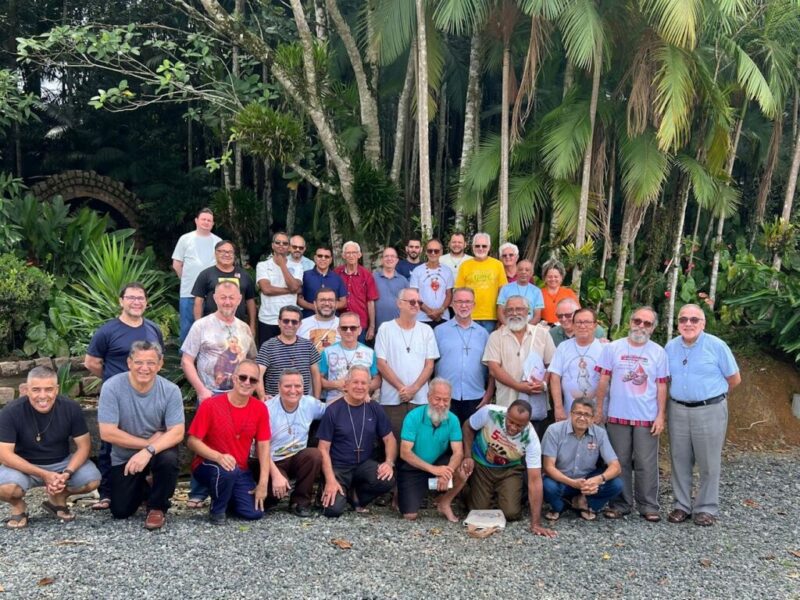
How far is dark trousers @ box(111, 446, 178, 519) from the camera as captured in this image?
4.98 m

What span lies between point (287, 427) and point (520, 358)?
6.28ft

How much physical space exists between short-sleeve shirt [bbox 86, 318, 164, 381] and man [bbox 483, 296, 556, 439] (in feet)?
8.81

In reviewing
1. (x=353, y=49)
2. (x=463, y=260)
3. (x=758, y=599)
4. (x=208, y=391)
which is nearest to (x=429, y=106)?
(x=353, y=49)

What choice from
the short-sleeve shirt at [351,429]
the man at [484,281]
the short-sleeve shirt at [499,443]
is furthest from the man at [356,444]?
the man at [484,281]

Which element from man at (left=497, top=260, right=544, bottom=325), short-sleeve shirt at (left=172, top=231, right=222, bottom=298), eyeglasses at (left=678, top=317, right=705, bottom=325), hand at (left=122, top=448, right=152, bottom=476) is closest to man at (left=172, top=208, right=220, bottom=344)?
short-sleeve shirt at (left=172, top=231, right=222, bottom=298)

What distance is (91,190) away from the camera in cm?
1491

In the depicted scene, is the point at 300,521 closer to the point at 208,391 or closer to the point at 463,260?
the point at 208,391

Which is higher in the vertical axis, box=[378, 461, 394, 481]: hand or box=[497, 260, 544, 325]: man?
box=[497, 260, 544, 325]: man

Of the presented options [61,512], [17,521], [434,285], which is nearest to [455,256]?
[434,285]

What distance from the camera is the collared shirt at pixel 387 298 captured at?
7035 mm

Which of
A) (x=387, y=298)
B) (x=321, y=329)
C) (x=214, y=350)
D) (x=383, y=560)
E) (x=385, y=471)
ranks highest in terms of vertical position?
(x=387, y=298)

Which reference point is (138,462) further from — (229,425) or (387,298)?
(387,298)

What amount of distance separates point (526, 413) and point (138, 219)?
1253 centimetres

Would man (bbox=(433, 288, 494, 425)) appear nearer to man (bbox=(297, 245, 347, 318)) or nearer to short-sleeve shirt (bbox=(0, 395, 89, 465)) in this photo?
man (bbox=(297, 245, 347, 318))
